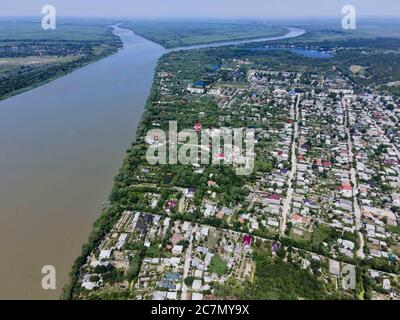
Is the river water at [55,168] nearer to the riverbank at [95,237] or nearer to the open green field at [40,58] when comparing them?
the riverbank at [95,237]

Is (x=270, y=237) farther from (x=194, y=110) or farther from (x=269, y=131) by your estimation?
(x=194, y=110)

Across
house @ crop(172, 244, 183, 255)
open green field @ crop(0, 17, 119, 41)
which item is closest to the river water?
house @ crop(172, 244, 183, 255)

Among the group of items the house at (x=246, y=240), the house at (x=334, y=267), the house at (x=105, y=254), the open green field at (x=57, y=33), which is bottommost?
the house at (x=334, y=267)

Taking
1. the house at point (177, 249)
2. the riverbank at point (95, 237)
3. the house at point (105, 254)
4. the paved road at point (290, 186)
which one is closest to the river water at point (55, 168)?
the riverbank at point (95, 237)

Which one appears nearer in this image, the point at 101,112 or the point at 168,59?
the point at 101,112

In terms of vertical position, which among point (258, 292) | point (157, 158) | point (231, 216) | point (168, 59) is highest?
point (168, 59)

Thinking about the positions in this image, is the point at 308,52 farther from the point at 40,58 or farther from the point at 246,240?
the point at 246,240
